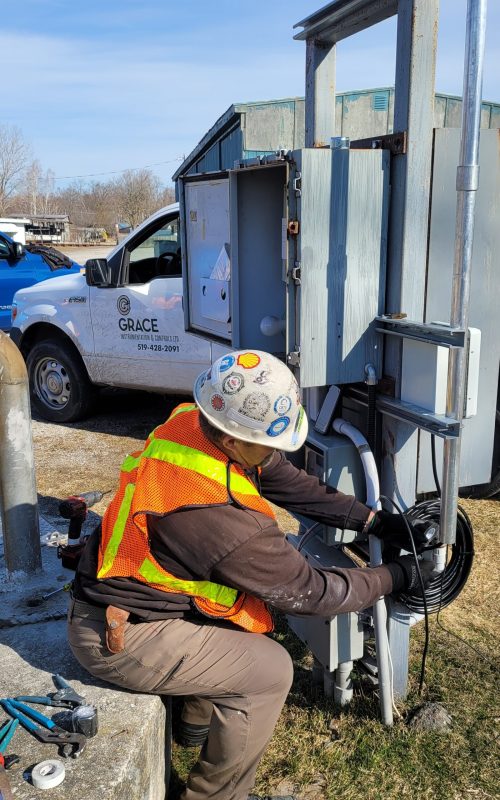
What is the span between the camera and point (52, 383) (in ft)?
24.1

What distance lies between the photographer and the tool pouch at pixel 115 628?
2.35 metres

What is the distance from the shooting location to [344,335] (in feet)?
8.98

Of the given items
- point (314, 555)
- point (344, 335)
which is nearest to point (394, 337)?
point (344, 335)

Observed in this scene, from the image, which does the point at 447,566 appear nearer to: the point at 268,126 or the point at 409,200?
the point at 409,200

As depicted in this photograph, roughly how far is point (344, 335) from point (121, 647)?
1375 mm

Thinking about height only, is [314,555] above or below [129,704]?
above

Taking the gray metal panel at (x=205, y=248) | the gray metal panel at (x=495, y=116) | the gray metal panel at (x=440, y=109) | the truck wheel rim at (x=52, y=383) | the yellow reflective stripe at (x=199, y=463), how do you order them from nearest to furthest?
the yellow reflective stripe at (x=199, y=463), the gray metal panel at (x=205, y=248), the truck wheel rim at (x=52, y=383), the gray metal panel at (x=440, y=109), the gray metal panel at (x=495, y=116)

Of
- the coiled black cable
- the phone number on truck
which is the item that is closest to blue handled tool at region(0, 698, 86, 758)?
the coiled black cable

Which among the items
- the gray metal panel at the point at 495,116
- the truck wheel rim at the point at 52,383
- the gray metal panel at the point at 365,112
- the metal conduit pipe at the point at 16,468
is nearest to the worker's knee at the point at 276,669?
the metal conduit pipe at the point at 16,468

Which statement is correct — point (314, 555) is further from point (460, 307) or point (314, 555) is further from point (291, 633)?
point (460, 307)

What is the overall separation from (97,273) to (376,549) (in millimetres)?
4443

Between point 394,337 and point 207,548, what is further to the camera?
point 394,337

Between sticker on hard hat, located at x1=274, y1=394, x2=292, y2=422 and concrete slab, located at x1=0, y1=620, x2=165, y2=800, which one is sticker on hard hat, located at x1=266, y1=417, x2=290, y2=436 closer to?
sticker on hard hat, located at x1=274, y1=394, x2=292, y2=422

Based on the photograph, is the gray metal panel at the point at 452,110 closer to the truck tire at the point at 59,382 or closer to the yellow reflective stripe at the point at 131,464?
the truck tire at the point at 59,382
